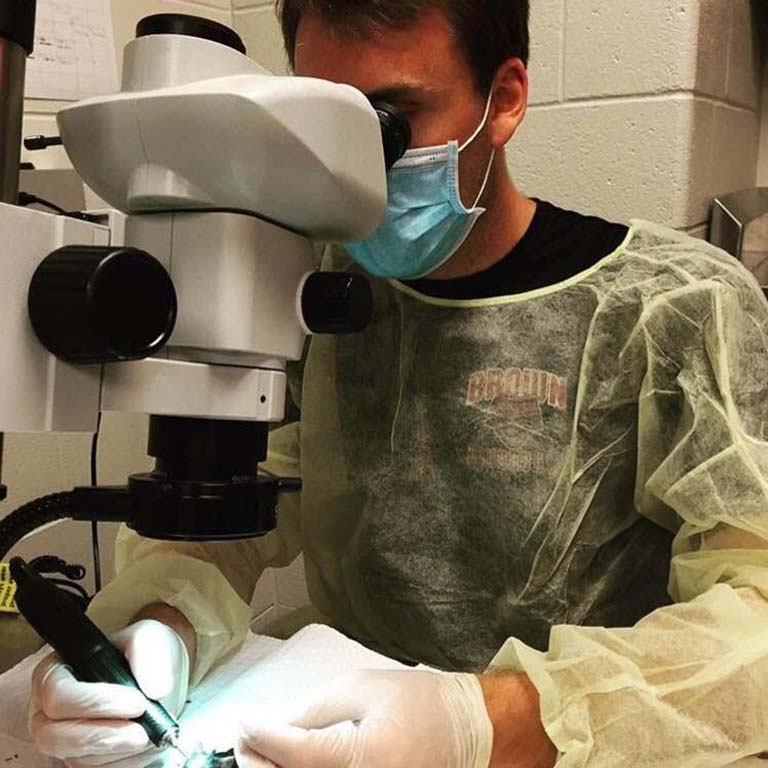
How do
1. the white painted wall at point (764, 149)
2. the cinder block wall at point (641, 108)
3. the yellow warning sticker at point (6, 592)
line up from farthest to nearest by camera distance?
the white painted wall at point (764, 149), the cinder block wall at point (641, 108), the yellow warning sticker at point (6, 592)

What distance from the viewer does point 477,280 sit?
1.09 m

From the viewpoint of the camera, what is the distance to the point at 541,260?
1.09 metres

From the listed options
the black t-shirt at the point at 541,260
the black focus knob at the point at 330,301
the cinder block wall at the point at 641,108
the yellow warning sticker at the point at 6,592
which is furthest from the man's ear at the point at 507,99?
the yellow warning sticker at the point at 6,592

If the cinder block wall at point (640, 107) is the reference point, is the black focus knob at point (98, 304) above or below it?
below

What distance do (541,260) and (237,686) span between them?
62 cm

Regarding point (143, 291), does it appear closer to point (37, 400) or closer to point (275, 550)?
point (37, 400)

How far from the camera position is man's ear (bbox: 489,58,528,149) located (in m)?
1.06

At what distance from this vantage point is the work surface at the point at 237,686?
74 cm

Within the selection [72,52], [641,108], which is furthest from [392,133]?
[72,52]

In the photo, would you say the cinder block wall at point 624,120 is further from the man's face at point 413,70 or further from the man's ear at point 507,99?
the man's face at point 413,70

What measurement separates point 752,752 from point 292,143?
0.65 m

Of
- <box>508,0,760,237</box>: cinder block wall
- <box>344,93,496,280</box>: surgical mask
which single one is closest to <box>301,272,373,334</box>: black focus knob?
<box>344,93,496,280</box>: surgical mask

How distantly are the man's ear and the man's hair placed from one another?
0.01 meters

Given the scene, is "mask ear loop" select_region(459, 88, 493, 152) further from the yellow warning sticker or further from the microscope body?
the yellow warning sticker
